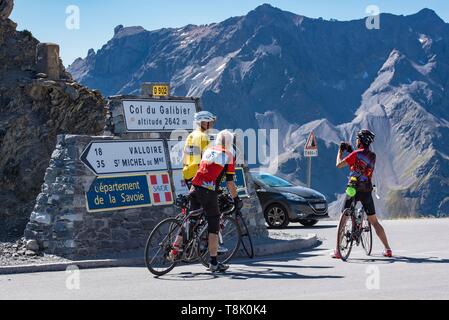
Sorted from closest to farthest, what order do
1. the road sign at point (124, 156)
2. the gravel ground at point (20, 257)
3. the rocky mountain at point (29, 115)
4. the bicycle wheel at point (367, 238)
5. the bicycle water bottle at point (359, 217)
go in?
the gravel ground at point (20, 257)
the bicycle water bottle at point (359, 217)
the bicycle wheel at point (367, 238)
the road sign at point (124, 156)
the rocky mountain at point (29, 115)

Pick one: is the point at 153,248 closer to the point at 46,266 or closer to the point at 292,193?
the point at 46,266

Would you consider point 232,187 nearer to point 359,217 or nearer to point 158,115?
point 359,217

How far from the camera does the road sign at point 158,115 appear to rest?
512 inches

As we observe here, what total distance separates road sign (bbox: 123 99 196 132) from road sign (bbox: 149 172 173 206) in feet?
2.93

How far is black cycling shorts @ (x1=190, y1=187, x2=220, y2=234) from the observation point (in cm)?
952

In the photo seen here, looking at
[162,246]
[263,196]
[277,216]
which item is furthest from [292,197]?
[162,246]

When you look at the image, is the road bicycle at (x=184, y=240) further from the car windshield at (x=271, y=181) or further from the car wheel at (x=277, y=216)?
the car windshield at (x=271, y=181)

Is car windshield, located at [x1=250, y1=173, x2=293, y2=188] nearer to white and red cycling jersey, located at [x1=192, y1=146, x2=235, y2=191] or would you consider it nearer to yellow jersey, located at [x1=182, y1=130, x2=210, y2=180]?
yellow jersey, located at [x1=182, y1=130, x2=210, y2=180]

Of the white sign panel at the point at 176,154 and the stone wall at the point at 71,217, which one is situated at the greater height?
the white sign panel at the point at 176,154

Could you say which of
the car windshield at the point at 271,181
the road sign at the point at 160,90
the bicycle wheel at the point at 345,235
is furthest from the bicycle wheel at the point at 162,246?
the car windshield at the point at 271,181

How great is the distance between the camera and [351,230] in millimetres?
11297

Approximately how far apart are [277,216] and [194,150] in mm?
9303

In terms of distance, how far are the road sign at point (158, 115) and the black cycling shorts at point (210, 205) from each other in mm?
3774
